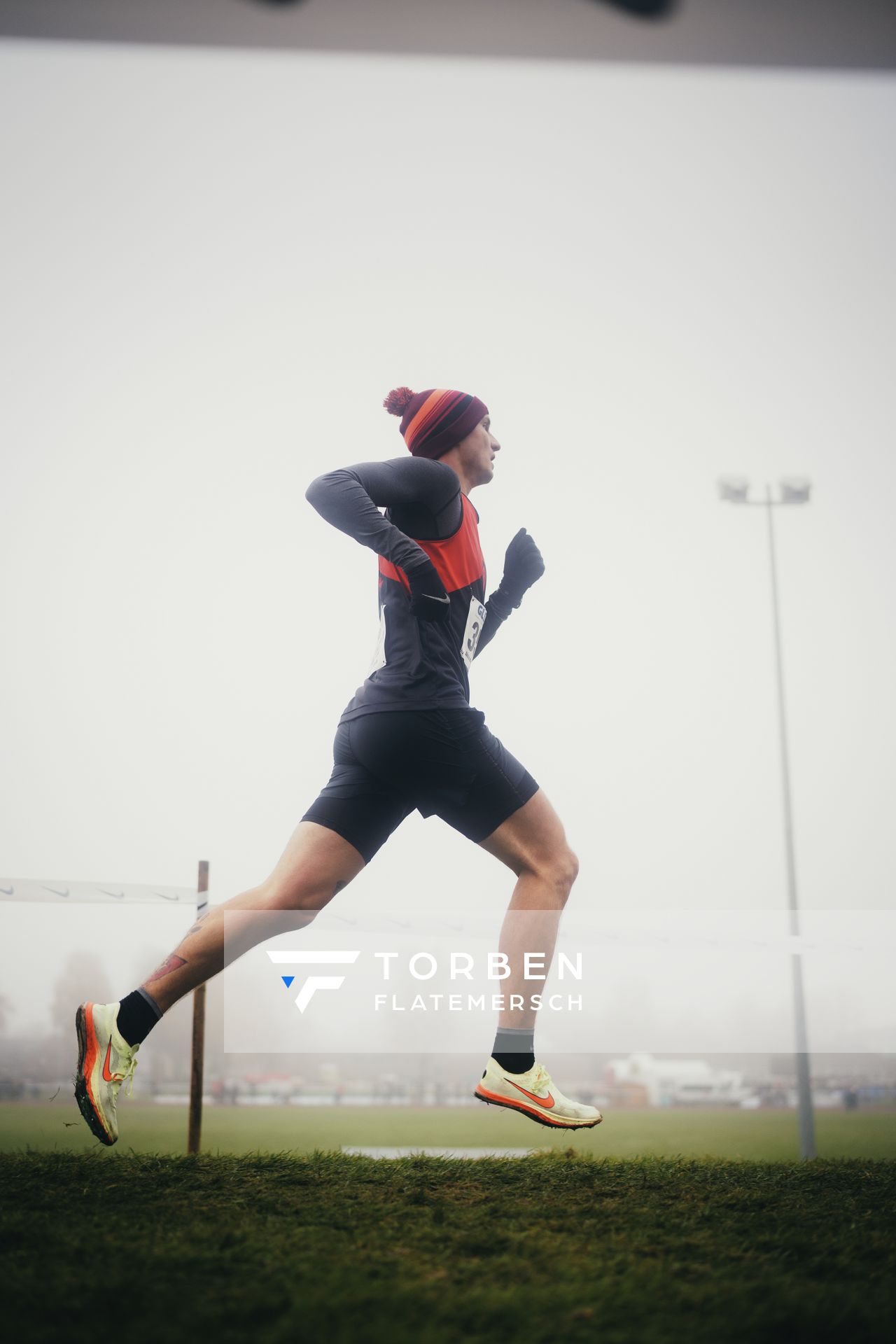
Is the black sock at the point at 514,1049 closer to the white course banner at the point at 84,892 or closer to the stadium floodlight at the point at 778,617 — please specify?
the white course banner at the point at 84,892

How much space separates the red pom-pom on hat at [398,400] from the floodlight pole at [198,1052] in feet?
9.11

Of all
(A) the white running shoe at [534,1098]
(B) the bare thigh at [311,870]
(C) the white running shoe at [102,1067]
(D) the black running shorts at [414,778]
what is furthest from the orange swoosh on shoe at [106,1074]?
(A) the white running shoe at [534,1098]

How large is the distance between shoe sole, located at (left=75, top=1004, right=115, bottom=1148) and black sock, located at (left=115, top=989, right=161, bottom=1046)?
80 millimetres

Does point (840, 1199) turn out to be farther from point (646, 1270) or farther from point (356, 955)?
point (356, 955)

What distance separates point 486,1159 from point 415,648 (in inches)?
67.7

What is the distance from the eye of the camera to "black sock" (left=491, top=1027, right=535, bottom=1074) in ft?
7.95

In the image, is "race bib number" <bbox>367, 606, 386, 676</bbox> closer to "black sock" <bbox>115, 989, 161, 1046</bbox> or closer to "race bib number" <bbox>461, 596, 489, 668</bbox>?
"race bib number" <bbox>461, 596, 489, 668</bbox>

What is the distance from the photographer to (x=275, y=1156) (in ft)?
9.27

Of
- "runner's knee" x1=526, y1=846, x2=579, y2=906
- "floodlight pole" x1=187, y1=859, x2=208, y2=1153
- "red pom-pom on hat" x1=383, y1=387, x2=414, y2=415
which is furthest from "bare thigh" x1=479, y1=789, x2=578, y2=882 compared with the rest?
"floodlight pole" x1=187, y1=859, x2=208, y2=1153

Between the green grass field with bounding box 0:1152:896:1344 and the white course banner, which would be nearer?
the green grass field with bounding box 0:1152:896:1344

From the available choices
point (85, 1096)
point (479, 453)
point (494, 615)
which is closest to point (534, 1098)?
point (85, 1096)

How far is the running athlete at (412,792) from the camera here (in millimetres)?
2342

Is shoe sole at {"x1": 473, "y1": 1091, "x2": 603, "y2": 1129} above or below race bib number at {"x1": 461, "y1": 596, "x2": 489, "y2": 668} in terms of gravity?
below

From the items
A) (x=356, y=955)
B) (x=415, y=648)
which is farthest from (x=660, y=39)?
(x=356, y=955)
